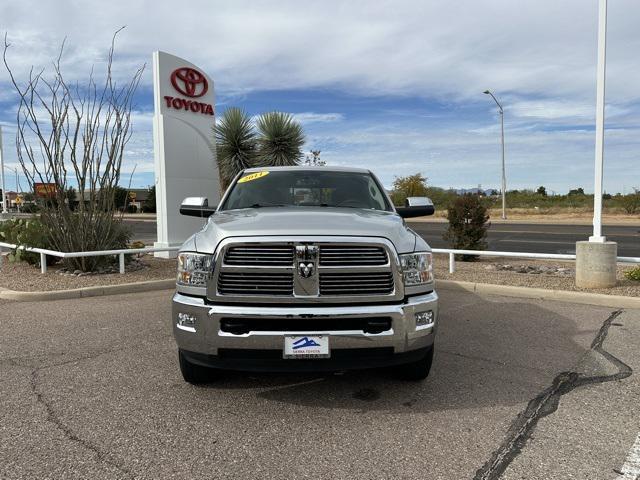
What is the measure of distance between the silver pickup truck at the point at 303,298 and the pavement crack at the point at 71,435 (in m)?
0.84

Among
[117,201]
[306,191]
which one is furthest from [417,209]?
[117,201]

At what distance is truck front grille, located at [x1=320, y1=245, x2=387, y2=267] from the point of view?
3613 millimetres

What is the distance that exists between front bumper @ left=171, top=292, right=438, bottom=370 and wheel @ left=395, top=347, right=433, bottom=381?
1.61ft

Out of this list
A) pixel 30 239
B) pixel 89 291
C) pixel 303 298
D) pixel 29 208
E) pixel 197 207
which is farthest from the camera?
pixel 29 208

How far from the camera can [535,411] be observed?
3.74 meters

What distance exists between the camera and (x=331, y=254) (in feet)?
11.9

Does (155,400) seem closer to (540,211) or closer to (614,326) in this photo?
(614,326)

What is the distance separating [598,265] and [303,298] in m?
6.37

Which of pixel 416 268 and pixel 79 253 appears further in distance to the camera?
pixel 79 253

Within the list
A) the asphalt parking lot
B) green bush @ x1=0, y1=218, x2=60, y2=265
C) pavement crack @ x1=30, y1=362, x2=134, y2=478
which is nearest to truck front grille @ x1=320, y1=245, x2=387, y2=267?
the asphalt parking lot

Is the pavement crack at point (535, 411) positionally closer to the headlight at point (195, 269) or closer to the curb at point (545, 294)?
the headlight at point (195, 269)

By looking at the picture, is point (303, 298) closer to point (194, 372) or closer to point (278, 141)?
point (194, 372)

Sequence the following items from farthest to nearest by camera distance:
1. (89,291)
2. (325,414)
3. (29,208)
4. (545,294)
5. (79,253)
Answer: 1. (29,208)
2. (79,253)
3. (89,291)
4. (545,294)
5. (325,414)

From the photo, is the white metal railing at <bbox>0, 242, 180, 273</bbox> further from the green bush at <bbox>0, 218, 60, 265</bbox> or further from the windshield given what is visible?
the windshield
